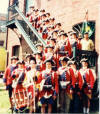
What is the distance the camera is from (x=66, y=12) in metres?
12.6

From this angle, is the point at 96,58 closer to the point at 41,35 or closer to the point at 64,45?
the point at 64,45

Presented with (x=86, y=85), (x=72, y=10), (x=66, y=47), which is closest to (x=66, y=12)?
(x=72, y=10)

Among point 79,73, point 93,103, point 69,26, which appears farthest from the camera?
point 69,26

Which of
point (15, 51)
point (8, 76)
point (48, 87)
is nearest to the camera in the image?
point (48, 87)

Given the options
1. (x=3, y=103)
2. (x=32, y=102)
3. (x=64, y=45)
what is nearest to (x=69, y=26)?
(x=64, y=45)

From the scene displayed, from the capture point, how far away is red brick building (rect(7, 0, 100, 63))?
10.6m

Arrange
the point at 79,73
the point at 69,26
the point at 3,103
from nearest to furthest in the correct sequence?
the point at 79,73
the point at 3,103
the point at 69,26

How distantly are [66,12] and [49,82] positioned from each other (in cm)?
670

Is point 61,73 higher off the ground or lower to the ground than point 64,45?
lower

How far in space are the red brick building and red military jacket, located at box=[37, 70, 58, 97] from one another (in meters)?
3.79

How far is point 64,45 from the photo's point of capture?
8.48 m

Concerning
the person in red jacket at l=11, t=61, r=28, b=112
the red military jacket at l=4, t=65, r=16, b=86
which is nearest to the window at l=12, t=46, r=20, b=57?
the red military jacket at l=4, t=65, r=16, b=86

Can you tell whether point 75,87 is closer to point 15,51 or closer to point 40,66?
point 40,66

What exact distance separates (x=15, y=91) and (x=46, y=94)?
3.98 ft
